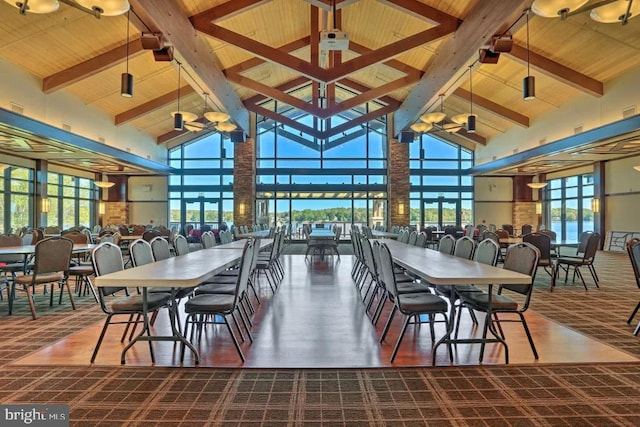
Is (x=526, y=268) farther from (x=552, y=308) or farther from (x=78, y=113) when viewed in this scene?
(x=78, y=113)

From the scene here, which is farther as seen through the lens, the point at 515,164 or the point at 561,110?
the point at 515,164

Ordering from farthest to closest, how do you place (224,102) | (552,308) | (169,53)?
(224,102) < (169,53) < (552,308)

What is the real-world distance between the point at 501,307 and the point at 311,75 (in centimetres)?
642

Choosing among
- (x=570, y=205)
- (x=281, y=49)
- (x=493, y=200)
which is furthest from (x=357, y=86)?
(x=570, y=205)

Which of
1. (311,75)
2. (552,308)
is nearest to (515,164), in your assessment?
(311,75)

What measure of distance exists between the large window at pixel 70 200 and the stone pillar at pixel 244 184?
6044mm

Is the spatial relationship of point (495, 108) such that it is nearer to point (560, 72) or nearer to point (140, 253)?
point (560, 72)

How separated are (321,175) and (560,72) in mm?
9611

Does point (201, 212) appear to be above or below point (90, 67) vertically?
below

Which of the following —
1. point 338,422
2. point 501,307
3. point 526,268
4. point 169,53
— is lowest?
point 338,422

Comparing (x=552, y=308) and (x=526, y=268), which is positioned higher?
(x=526, y=268)

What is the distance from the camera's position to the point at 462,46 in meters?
7.06

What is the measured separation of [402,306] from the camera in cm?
311

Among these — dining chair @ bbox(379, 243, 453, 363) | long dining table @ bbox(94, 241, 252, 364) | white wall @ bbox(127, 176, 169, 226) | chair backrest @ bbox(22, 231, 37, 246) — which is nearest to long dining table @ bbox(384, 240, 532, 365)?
dining chair @ bbox(379, 243, 453, 363)
